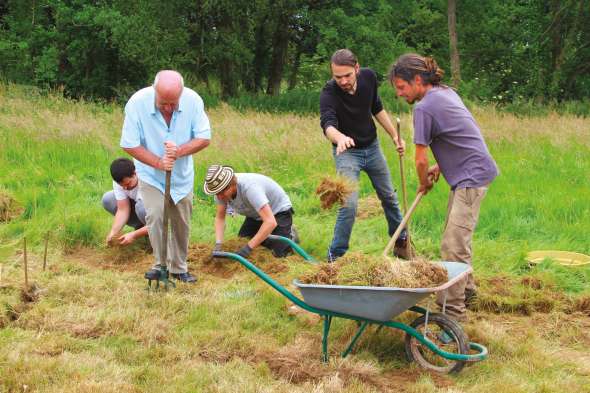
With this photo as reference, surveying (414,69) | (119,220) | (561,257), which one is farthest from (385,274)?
(119,220)

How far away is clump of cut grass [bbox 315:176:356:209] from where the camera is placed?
Answer: 518 centimetres

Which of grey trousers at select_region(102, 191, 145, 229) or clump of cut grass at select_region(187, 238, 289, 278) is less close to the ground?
grey trousers at select_region(102, 191, 145, 229)

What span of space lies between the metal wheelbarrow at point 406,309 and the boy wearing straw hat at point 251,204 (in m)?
1.35

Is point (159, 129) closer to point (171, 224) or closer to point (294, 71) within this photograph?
point (171, 224)

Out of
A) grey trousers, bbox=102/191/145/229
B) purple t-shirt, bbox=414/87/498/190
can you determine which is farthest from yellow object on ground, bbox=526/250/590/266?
grey trousers, bbox=102/191/145/229

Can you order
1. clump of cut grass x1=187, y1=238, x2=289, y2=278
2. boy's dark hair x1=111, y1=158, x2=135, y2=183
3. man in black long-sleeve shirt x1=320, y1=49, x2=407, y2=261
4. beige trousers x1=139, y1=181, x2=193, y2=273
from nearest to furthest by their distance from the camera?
beige trousers x1=139, y1=181, x2=193, y2=273
man in black long-sleeve shirt x1=320, y1=49, x2=407, y2=261
clump of cut grass x1=187, y1=238, x2=289, y2=278
boy's dark hair x1=111, y1=158, x2=135, y2=183

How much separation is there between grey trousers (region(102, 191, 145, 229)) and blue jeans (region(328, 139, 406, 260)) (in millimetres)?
1921

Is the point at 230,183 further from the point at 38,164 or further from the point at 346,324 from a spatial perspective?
the point at 38,164

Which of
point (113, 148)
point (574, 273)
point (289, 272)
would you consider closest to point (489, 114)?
point (113, 148)

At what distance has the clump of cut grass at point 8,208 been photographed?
788cm

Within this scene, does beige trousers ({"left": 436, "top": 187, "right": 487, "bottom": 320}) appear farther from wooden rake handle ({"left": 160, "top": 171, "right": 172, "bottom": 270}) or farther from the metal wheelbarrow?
wooden rake handle ({"left": 160, "top": 171, "right": 172, "bottom": 270})

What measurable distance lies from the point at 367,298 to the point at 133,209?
11.8 feet

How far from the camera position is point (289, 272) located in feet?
19.8

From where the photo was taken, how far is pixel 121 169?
253 inches
